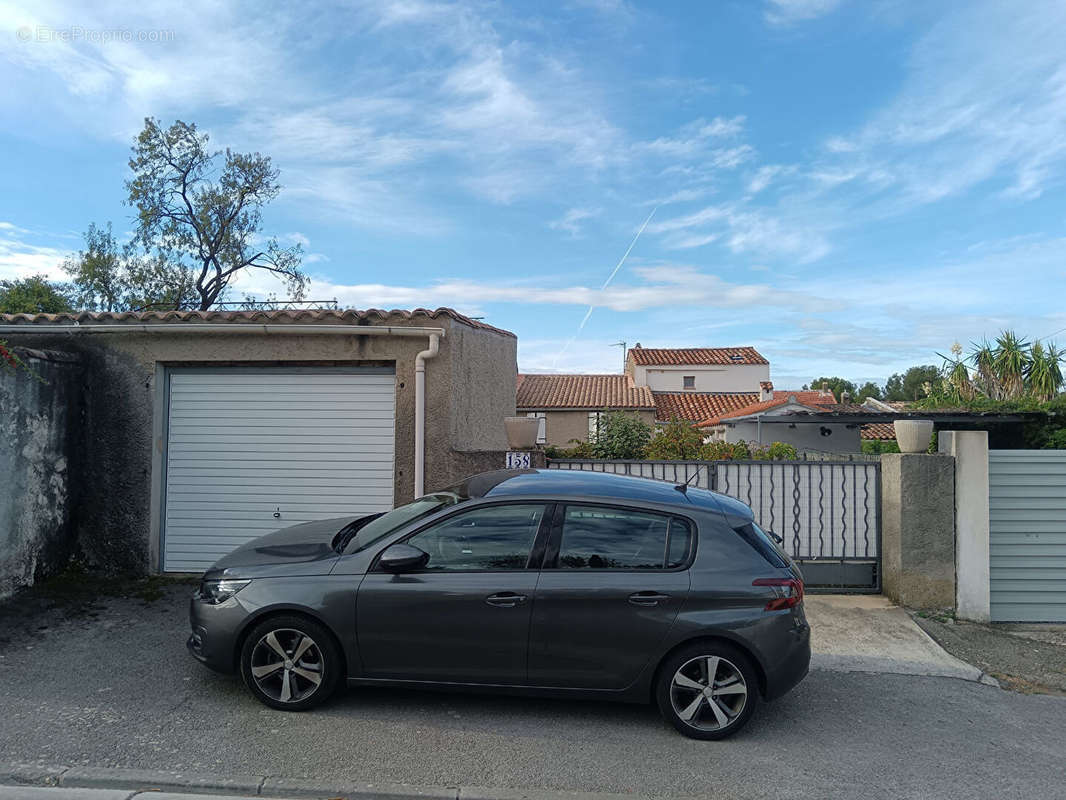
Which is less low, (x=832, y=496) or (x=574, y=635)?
(x=832, y=496)

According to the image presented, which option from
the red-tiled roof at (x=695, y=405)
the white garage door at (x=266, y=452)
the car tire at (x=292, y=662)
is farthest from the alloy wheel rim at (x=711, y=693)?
the red-tiled roof at (x=695, y=405)

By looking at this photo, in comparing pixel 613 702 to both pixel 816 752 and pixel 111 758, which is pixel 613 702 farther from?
pixel 111 758

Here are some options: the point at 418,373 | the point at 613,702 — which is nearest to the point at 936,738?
the point at 613,702

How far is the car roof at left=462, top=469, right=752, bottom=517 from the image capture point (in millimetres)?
4754

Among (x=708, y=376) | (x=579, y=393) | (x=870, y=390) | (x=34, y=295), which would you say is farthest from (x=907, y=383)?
(x=34, y=295)

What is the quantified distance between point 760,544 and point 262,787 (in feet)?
10.3

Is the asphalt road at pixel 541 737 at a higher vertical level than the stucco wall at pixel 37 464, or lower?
lower

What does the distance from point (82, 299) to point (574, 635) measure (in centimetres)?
2978

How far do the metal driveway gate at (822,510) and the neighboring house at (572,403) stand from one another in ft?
74.3

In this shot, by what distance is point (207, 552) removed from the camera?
8.21 meters

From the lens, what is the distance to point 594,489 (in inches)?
191

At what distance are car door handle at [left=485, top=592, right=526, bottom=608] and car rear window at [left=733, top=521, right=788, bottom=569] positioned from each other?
1.45 m

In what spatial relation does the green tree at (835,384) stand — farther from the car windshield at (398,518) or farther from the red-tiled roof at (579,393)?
the car windshield at (398,518)

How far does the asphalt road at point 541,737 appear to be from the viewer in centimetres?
389
